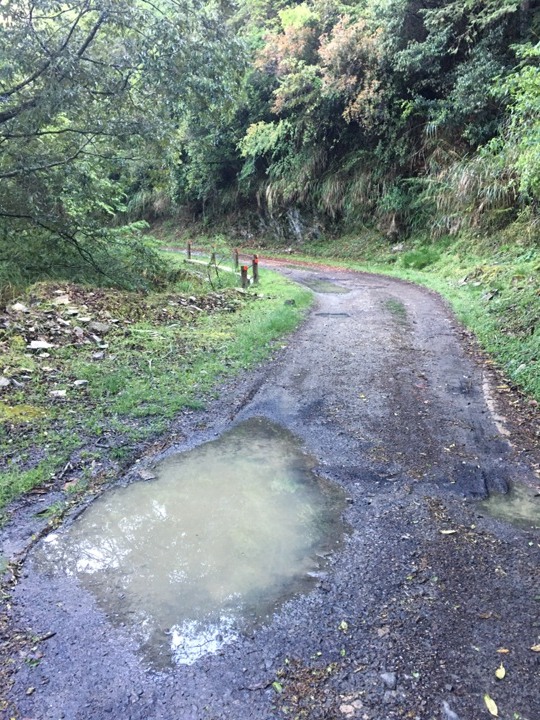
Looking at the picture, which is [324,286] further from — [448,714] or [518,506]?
[448,714]

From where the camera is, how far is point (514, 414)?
17.4ft

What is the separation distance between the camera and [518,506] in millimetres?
3693

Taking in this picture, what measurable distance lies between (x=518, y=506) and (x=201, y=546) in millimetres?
2376

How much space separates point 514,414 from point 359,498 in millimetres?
2504

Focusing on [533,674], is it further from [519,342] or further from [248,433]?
[519,342]

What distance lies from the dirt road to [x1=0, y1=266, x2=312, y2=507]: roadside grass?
0.74 meters

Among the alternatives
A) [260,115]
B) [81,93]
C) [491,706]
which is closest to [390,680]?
[491,706]

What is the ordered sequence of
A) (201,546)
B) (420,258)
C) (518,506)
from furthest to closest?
(420,258) < (518,506) < (201,546)

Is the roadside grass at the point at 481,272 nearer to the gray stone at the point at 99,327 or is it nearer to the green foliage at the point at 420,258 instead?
the green foliage at the point at 420,258

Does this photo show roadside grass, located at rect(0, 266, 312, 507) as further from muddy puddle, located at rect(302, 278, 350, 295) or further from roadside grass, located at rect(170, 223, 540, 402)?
roadside grass, located at rect(170, 223, 540, 402)

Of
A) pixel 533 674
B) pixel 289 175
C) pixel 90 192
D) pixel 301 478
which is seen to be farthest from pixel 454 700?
pixel 289 175

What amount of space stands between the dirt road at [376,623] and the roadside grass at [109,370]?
2.43 feet

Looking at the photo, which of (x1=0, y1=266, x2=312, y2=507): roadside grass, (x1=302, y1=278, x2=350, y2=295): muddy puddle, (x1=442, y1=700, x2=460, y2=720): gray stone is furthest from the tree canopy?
(x1=442, y1=700, x2=460, y2=720): gray stone

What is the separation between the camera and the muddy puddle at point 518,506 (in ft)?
11.5
